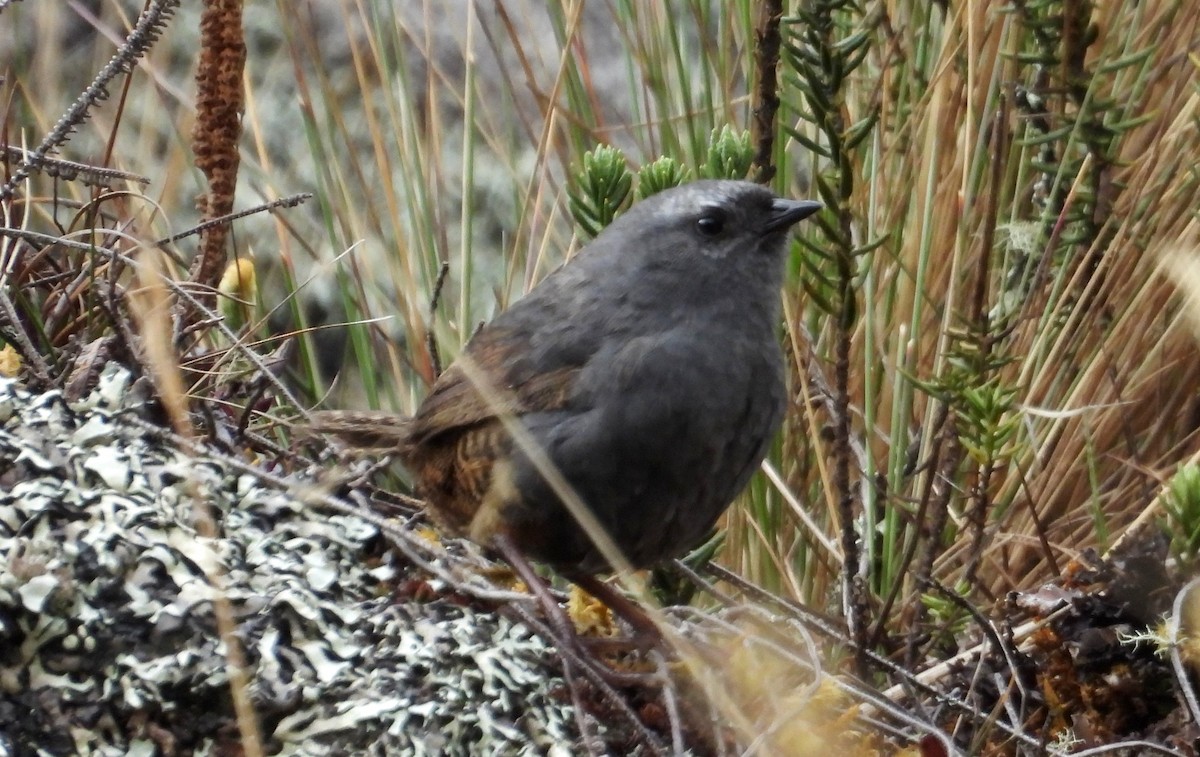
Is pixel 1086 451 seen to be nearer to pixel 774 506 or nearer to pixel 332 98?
pixel 774 506

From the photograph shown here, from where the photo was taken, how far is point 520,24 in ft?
15.0

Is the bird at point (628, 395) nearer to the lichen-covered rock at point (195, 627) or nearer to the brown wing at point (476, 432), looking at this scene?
the brown wing at point (476, 432)

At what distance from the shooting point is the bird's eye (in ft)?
7.80

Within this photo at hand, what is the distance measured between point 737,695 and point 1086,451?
34.7 inches

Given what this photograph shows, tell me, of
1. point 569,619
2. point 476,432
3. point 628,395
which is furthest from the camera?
point 476,432

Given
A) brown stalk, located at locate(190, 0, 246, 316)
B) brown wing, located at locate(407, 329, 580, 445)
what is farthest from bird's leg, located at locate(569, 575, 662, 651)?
brown stalk, located at locate(190, 0, 246, 316)

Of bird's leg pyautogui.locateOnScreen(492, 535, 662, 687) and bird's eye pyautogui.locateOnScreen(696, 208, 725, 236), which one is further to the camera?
bird's eye pyautogui.locateOnScreen(696, 208, 725, 236)

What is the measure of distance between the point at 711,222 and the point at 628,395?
15.9 inches

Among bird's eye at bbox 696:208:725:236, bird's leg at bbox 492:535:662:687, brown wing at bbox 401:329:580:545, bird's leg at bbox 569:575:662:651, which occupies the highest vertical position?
bird's eye at bbox 696:208:725:236

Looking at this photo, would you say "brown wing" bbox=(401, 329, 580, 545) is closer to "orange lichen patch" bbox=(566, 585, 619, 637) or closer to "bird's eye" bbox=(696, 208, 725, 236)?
"orange lichen patch" bbox=(566, 585, 619, 637)

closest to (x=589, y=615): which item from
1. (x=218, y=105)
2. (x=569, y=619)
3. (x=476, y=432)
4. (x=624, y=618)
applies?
(x=624, y=618)

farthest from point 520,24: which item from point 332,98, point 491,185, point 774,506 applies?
point 774,506

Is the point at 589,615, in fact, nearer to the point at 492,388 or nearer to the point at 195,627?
the point at 492,388

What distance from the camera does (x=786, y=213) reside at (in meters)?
2.35
